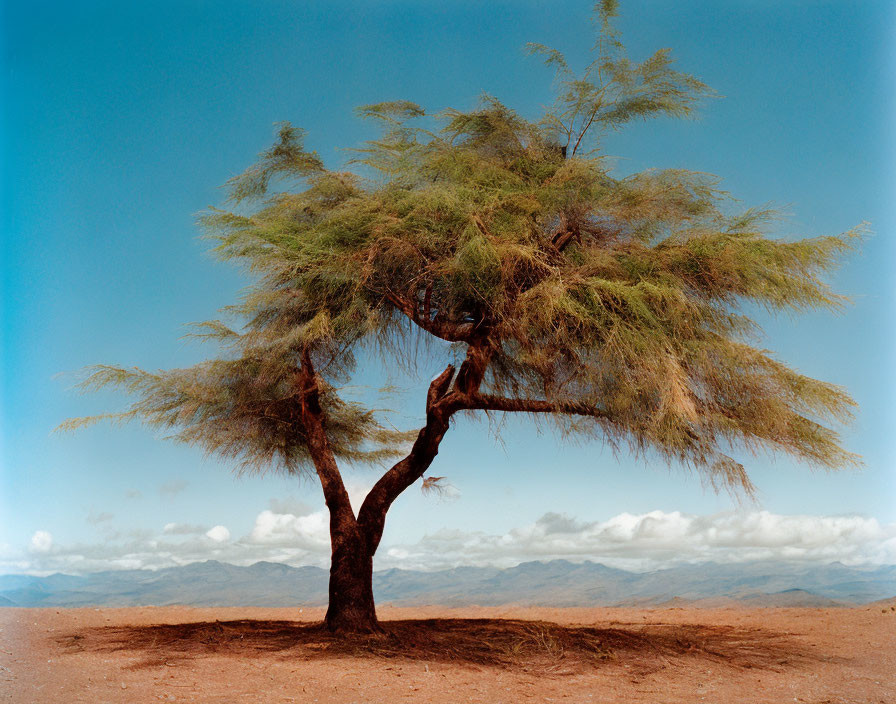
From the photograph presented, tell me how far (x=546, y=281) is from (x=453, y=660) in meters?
4.00

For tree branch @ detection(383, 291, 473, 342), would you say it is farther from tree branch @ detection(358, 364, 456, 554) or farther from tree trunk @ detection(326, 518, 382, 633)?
tree trunk @ detection(326, 518, 382, 633)

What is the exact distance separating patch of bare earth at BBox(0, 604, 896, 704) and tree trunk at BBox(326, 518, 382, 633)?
0.29 metres

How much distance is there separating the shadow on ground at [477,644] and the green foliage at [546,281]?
210 centimetres

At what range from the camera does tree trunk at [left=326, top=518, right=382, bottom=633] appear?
29.8ft

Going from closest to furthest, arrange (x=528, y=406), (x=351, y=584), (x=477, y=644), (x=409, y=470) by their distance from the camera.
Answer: (x=477, y=644)
(x=351, y=584)
(x=528, y=406)
(x=409, y=470)

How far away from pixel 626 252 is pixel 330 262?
3456mm

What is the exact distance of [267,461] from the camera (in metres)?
11.9

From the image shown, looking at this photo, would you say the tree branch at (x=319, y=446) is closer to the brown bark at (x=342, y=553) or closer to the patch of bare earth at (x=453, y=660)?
the brown bark at (x=342, y=553)

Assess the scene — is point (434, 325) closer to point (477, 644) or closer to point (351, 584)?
point (351, 584)

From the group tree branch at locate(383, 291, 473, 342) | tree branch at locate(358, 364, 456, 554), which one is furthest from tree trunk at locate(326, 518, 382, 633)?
tree branch at locate(383, 291, 473, 342)

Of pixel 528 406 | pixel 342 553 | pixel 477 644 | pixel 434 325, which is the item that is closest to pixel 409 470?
pixel 342 553

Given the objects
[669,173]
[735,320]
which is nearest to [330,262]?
[669,173]

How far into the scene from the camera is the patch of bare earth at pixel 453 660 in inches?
256

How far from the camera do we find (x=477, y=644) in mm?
8531
